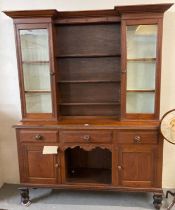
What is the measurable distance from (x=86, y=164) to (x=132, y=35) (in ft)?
5.02

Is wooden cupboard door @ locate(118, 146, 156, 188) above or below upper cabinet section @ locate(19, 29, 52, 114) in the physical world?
below

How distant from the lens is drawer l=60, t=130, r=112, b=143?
2.21 metres

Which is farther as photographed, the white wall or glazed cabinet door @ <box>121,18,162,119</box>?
the white wall

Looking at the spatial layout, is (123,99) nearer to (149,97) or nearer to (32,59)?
(149,97)

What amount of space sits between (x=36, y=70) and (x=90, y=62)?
590 millimetres

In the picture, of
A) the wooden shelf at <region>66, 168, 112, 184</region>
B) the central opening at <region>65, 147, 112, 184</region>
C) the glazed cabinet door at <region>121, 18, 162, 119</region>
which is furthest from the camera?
the central opening at <region>65, 147, 112, 184</region>

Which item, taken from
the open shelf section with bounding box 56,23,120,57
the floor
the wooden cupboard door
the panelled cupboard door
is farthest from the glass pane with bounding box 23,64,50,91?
the floor

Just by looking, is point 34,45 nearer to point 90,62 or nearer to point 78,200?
point 90,62

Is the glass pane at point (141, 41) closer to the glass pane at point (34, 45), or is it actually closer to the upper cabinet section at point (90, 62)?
the upper cabinet section at point (90, 62)

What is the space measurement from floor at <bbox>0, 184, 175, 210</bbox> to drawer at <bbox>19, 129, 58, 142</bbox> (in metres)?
0.72

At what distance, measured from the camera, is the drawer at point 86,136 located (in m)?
2.21

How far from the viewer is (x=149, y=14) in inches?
81.7

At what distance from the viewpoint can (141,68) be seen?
2281 millimetres

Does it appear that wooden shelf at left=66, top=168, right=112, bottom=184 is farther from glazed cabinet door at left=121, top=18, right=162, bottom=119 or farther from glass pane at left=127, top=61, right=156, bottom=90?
glass pane at left=127, top=61, right=156, bottom=90
